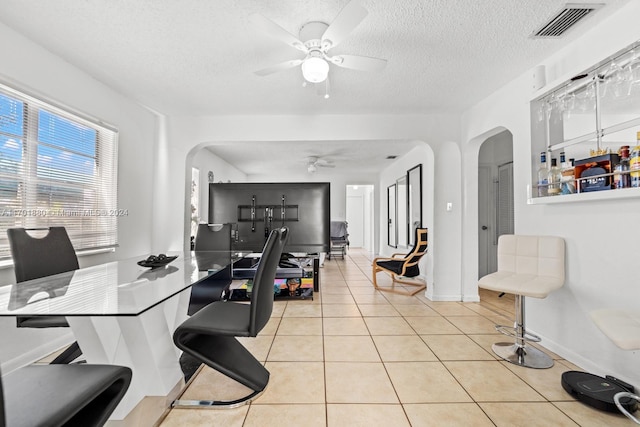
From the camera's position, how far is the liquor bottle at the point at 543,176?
95.0 inches

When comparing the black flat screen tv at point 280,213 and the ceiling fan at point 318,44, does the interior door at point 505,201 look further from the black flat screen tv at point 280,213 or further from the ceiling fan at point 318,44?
the ceiling fan at point 318,44

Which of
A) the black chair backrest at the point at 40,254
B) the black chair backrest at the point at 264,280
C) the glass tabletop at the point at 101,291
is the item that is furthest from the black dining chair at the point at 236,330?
the black chair backrest at the point at 40,254

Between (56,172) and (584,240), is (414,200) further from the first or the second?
(56,172)

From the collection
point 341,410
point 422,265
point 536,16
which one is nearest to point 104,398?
point 341,410

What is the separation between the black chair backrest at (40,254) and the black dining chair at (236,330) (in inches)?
42.9

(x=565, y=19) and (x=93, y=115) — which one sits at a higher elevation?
(x=565, y=19)

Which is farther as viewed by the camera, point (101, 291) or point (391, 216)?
point (391, 216)

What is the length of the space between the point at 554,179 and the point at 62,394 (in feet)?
9.99

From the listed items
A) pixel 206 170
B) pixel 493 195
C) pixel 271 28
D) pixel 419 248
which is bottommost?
pixel 419 248

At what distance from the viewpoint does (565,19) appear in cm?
197

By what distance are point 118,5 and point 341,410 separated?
9.02ft

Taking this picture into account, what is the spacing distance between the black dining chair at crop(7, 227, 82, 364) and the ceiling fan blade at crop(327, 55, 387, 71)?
2.29m

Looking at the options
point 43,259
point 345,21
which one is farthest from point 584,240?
point 43,259

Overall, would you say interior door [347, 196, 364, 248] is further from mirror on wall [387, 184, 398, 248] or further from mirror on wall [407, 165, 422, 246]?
mirror on wall [407, 165, 422, 246]
